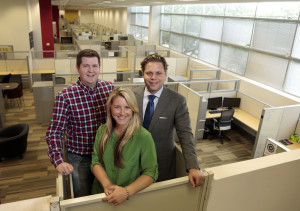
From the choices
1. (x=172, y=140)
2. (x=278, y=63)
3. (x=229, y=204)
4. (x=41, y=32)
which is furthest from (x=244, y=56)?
(x=41, y=32)

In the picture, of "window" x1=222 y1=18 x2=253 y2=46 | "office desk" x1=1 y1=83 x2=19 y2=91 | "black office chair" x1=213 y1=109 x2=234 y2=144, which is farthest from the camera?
"window" x1=222 y1=18 x2=253 y2=46

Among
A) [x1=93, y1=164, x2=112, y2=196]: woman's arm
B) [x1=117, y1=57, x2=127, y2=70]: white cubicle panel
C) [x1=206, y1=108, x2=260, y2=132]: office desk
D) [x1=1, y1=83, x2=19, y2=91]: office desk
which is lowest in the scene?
[x1=206, y1=108, x2=260, y2=132]: office desk

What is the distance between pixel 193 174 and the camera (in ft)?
3.47

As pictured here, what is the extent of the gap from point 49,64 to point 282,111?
22.5ft

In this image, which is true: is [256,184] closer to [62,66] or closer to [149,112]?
[149,112]

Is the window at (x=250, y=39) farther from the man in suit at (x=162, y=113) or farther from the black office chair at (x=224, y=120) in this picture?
Result: the man in suit at (x=162, y=113)

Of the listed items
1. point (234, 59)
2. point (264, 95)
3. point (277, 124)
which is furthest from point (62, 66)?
point (277, 124)

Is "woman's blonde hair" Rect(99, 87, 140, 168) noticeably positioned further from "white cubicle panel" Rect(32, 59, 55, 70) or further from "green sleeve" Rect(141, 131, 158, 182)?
"white cubicle panel" Rect(32, 59, 55, 70)

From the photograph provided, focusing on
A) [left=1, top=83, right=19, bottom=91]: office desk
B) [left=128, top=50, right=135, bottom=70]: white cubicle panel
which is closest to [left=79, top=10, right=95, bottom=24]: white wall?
[left=128, top=50, right=135, bottom=70]: white cubicle panel

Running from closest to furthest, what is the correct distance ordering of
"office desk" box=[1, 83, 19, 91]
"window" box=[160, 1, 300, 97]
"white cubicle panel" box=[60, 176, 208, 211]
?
1. "white cubicle panel" box=[60, 176, 208, 211]
2. "window" box=[160, 1, 300, 97]
3. "office desk" box=[1, 83, 19, 91]

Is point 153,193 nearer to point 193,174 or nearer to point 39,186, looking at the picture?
point 193,174

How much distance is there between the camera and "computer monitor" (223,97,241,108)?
5500 mm

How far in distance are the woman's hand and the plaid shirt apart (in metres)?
0.68

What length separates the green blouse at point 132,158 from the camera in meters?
1.21
